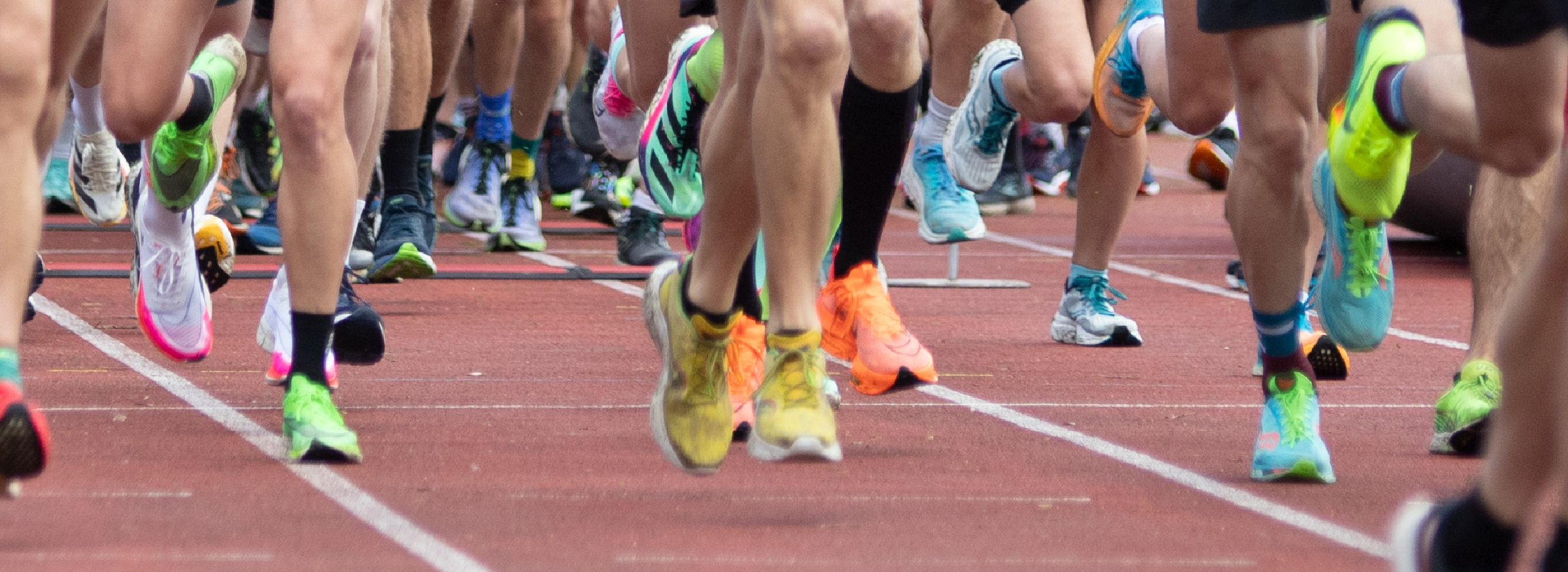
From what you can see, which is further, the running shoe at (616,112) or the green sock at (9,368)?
the running shoe at (616,112)

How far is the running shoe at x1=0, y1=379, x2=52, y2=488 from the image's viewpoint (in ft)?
10.6

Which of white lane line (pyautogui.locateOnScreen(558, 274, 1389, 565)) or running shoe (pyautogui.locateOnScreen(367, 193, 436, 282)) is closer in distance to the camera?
white lane line (pyautogui.locateOnScreen(558, 274, 1389, 565))

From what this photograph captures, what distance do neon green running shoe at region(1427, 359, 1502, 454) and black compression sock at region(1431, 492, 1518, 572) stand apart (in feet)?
6.45

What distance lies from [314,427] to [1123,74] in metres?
2.62

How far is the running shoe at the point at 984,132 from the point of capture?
6.25m

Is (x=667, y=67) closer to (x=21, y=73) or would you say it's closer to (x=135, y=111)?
(x=135, y=111)

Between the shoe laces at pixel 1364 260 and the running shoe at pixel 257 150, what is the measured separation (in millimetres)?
6951

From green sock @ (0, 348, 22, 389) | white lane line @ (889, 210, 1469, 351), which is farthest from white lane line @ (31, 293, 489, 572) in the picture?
white lane line @ (889, 210, 1469, 351)

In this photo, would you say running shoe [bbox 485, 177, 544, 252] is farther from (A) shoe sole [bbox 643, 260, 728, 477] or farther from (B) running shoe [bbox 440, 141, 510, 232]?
(A) shoe sole [bbox 643, 260, 728, 477]

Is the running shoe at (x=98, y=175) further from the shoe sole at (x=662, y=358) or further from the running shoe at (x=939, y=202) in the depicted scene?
the shoe sole at (x=662, y=358)

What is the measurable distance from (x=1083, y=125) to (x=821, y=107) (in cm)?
987

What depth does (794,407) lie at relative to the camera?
12.2ft

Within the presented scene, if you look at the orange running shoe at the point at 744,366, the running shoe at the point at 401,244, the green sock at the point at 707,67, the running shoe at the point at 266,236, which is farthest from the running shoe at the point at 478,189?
the orange running shoe at the point at 744,366

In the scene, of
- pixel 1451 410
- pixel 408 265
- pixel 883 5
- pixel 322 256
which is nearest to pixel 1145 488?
pixel 1451 410
